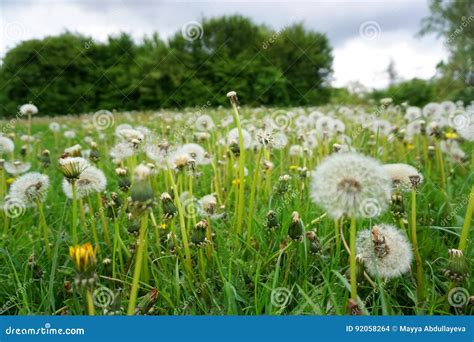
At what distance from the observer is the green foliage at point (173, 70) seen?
9.45 metres

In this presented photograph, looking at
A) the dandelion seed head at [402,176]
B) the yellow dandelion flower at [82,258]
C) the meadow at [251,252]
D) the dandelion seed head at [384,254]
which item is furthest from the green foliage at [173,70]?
the yellow dandelion flower at [82,258]

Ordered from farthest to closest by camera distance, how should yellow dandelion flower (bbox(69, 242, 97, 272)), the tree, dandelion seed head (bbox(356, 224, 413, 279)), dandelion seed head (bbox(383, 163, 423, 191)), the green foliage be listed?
the green foliage
the tree
dandelion seed head (bbox(383, 163, 423, 191))
dandelion seed head (bbox(356, 224, 413, 279))
yellow dandelion flower (bbox(69, 242, 97, 272))

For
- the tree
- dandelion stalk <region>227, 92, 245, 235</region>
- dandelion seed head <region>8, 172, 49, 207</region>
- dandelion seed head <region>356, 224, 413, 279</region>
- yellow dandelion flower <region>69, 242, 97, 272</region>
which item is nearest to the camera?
yellow dandelion flower <region>69, 242, 97, 272</region>

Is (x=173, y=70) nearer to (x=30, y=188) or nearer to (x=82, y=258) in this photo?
Result: (x=30, y=188)

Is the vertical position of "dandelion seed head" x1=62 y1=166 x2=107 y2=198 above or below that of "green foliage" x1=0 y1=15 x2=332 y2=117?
below

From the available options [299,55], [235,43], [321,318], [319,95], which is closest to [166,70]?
[235,43]

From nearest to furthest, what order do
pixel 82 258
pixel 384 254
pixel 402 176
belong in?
pixel 82 258
pixel 384 254
pixel 402 176

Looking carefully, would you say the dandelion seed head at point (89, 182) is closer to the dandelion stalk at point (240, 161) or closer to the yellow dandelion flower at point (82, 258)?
the dandelion stalk at point (240, 161)

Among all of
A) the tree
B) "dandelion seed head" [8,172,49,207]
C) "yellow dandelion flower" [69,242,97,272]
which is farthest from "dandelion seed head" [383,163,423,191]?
the tree

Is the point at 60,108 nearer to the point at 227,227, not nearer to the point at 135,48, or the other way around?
the point at 135,48

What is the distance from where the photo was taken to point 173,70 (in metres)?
11.0

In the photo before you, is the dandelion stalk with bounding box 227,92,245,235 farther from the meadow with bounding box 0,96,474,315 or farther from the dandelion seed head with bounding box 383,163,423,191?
the dandelion seed head with bounding box 383,163,423,191

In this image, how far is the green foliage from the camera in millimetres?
9453


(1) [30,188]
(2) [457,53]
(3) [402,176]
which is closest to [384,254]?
(3) [402,176]
